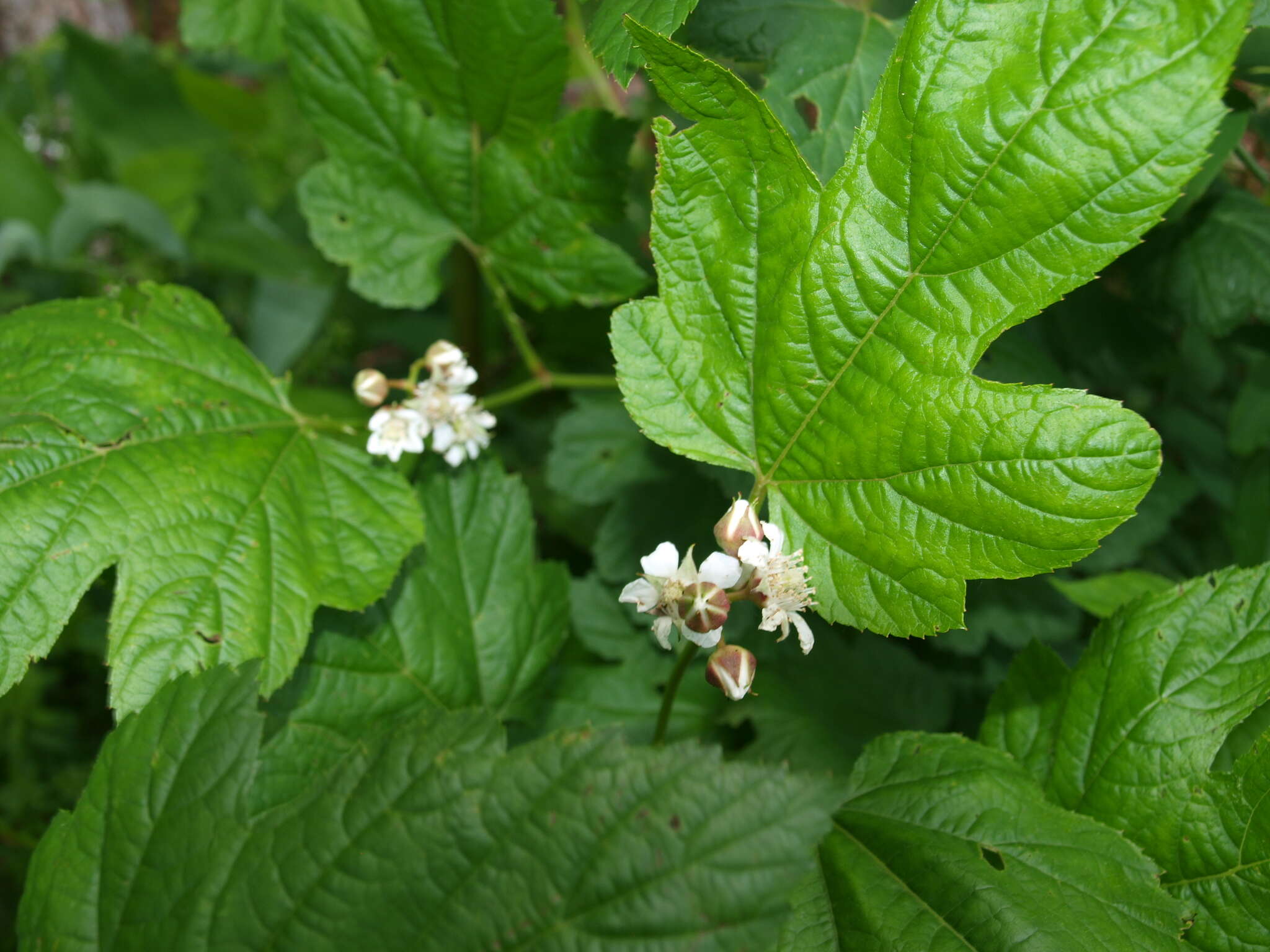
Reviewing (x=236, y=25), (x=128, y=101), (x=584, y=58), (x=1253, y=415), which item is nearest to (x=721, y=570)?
(x=1253, y=415)

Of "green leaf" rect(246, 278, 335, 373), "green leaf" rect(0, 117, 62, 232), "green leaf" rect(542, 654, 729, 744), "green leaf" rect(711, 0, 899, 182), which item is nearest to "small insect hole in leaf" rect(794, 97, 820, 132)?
"green leaf" rect(711, 0, 899, 182)

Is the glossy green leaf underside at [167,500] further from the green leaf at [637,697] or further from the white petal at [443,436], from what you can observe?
the green leaf at [637,697]

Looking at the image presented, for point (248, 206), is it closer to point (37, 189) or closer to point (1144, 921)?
point (37, 189)

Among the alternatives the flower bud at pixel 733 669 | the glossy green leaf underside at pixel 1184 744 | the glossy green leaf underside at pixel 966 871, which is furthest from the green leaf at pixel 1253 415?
the flower bud at pixel 733 669

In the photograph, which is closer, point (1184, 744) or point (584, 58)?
point (1184, 744)

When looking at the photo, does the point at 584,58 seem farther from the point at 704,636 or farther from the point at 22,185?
the point at 22,185

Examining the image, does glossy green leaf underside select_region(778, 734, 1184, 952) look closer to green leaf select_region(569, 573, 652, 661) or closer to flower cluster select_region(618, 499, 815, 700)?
flower cluster select_region(618, 499, 815, 700)
